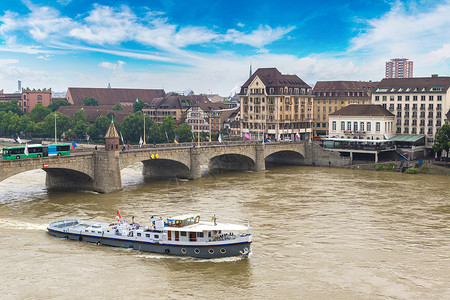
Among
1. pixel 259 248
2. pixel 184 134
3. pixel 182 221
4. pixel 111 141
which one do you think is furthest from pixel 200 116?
pixel 259 248

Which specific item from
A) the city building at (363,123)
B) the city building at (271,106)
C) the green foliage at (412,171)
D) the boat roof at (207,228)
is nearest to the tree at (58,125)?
the city building at (271,106)

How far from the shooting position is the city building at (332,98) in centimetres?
16488

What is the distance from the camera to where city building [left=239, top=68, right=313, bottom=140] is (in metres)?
141

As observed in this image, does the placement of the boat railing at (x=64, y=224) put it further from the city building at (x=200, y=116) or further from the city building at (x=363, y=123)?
the city building at (x=200, y=116)

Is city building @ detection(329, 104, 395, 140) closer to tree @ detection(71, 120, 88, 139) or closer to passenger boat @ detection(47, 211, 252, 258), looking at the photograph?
passenger boat @ detection(47, 211, 252, 258)

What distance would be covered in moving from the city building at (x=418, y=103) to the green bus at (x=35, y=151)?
258 feet

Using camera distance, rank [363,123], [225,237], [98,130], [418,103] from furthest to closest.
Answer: [98,130]
[363,123]
[418,103]
[225,237]

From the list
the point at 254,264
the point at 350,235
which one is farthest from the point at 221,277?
the point at 350,235

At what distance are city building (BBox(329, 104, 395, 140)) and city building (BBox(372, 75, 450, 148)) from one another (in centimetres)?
266

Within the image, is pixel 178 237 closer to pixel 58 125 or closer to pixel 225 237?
pixel 225 237

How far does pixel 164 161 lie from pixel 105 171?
19.1m

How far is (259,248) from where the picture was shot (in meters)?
51.9

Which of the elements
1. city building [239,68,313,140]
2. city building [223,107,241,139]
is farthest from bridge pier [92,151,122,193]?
city building [223,107,241,139]

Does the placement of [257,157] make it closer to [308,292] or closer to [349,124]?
[349,124]
